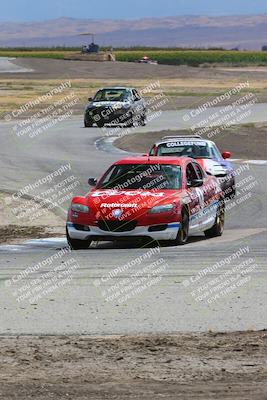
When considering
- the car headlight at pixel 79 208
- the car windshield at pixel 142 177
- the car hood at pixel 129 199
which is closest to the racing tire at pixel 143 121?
the car windshield at pixel 142 177

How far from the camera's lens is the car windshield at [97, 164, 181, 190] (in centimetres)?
1711

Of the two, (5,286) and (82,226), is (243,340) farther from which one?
(82,226)

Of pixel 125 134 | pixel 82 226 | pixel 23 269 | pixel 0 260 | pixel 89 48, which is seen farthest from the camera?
pixel 89 48

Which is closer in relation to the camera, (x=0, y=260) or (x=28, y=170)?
(x=0, y=260)

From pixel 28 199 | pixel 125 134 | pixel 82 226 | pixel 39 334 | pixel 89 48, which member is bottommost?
pixel 89 48

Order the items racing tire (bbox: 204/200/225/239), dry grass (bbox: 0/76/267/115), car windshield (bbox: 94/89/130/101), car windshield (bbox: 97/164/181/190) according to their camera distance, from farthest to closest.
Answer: dry grass (bbox: 0/76/267/115), car windshield (bbox: 94/89/130/101), racing tire (bbox: 204/200/225/239), car windshield (bbox: 97/164/181/190)

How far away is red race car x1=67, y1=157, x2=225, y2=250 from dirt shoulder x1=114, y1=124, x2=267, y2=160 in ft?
57.2

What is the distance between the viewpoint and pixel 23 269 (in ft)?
44.4

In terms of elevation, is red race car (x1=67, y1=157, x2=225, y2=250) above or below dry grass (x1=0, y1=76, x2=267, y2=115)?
above

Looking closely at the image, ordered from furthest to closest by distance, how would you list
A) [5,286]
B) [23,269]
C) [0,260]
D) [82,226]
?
[82,226]
[0,260]
[23,269]
[5,286]

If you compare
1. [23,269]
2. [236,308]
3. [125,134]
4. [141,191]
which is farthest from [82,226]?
[125,134]

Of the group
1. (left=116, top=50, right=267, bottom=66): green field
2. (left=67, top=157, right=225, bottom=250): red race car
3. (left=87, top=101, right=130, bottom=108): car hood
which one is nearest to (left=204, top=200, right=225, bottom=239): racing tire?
(left=67, top=157, right=225, bottom=250): red race car

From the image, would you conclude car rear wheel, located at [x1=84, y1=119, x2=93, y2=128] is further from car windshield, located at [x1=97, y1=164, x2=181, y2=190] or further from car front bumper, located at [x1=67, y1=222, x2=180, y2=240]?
car front bumper, located at [x1=67, y1=222, x2=180, y2=240]

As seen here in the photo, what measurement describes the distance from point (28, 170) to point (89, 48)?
120m
